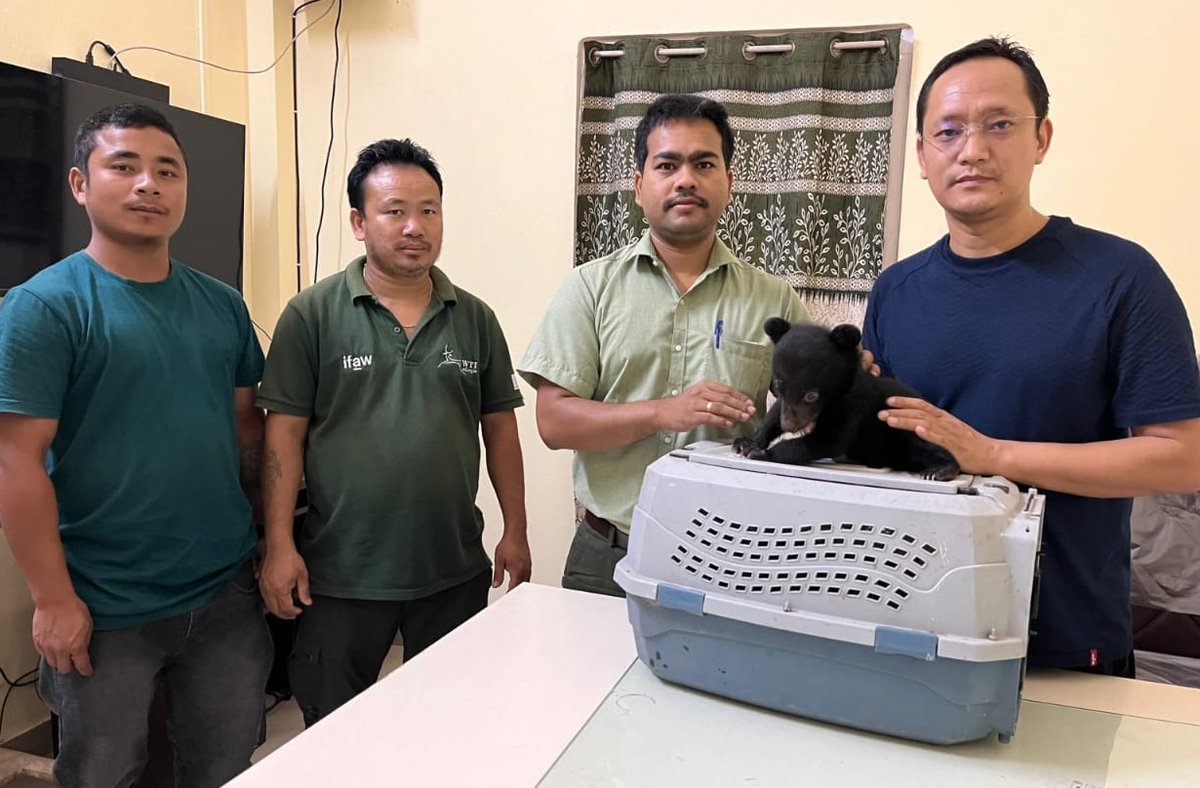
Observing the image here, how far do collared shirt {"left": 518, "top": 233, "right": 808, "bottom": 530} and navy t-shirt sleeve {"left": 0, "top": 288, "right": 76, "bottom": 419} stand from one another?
2.47ft

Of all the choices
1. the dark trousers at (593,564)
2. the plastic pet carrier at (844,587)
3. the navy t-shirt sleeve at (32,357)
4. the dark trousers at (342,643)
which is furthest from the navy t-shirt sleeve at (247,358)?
the plastic pet carrier at (844,587)

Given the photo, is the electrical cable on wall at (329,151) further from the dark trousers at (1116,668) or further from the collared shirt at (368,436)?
the dark trousers at (1116,668)

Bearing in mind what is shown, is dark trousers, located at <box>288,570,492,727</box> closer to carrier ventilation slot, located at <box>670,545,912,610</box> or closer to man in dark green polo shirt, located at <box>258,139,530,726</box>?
man in dark green polo shirt, located at <box>258,139,530,726</box>

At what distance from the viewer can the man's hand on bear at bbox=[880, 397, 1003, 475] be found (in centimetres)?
97

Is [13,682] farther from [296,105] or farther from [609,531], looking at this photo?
[296,105]

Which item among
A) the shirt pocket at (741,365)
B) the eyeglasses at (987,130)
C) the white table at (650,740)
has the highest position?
the eyeglasses at (987,130)

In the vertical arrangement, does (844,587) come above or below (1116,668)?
above

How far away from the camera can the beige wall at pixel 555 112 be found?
232 cm

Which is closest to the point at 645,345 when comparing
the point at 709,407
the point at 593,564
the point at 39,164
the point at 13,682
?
the point at 709,407

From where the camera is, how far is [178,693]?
1.50 metres

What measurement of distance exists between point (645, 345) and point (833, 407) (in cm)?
53

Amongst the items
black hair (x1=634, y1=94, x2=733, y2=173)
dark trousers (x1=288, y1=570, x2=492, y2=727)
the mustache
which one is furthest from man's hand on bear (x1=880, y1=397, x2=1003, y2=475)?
dark trousers (x1=288, y1=570, x2=492, y2=727)

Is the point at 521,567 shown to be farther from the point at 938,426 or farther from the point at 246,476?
the point at 938,426

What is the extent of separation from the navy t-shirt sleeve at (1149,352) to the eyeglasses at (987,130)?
0.24 metres
